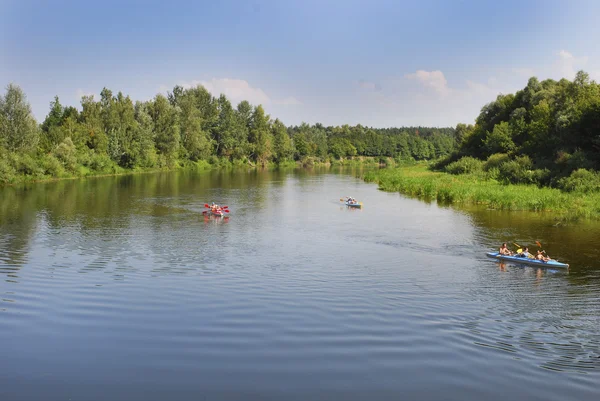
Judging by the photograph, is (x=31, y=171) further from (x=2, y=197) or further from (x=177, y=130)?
(x=177, y=130)

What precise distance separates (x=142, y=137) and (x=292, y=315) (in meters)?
92.5

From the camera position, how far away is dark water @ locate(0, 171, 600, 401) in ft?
39.8

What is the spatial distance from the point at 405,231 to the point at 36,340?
24997mm

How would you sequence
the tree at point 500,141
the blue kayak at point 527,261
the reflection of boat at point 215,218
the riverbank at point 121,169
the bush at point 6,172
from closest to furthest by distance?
the blue kayak at point 527,261
the reflection of boat at point 215,218
the bush at point 6,172
the riverbank at point 121,169
the tree at point 500,141

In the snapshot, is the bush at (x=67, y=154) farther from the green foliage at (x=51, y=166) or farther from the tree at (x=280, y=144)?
the tree at (x=280, y=144)

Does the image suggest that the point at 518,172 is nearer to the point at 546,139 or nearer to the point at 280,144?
the point at 546,139

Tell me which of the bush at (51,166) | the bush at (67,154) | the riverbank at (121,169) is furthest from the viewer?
the bush at (67,154)

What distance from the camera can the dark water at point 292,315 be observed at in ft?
39.8

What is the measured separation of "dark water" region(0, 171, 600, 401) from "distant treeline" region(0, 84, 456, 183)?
138 feet

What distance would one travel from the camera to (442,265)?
2519 centimetres

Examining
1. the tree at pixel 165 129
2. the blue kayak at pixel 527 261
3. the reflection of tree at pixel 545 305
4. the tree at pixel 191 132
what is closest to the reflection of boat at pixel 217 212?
the reflection of tree at pixel 545 305

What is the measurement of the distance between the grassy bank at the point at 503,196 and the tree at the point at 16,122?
166 feet

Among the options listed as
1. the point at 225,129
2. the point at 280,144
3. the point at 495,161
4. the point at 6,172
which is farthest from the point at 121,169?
the point at 495,161

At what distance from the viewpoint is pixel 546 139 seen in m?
60.2
